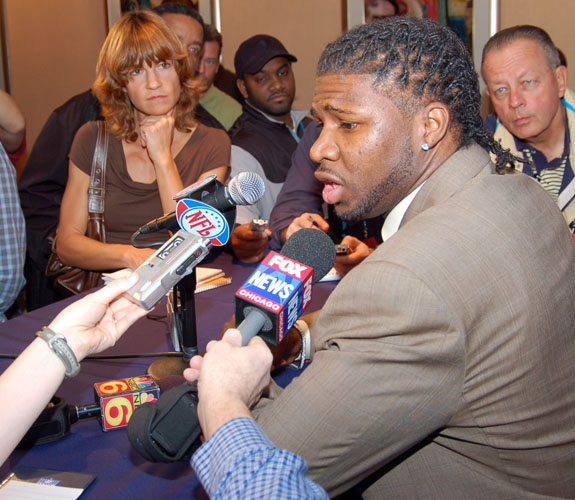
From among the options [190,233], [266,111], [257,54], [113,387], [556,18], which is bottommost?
[113,387]

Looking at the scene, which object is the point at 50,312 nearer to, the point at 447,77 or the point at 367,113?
the point at 367,113

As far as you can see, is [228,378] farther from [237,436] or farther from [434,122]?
[434,122]

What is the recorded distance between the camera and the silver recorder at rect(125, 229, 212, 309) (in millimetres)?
1088

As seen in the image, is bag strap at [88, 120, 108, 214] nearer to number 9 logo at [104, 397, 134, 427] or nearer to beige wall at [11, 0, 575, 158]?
number 9 logo at [104, 397, 134, 427]

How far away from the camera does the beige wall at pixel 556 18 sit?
14.3 feet

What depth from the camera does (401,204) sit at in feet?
4.50

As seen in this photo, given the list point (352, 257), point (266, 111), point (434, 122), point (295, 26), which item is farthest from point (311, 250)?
point (295, 26)

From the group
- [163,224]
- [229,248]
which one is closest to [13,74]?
[229,248]

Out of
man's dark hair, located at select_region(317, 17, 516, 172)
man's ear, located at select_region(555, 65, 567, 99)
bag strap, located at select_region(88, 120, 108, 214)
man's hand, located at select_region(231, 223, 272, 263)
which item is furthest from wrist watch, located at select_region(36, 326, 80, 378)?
man's ear, located at select_region(555, 65, 567, 99)

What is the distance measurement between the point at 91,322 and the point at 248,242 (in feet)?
4.47

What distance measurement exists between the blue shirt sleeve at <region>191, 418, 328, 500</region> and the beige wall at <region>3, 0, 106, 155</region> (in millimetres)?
5933

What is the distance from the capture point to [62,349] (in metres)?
1.09

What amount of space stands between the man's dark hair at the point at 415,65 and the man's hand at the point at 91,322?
0.67 meters

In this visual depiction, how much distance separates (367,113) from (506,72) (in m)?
1.99
